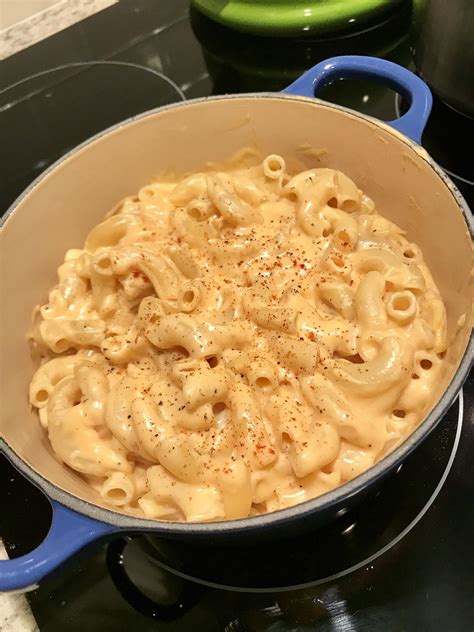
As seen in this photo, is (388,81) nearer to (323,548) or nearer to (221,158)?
(221,158)

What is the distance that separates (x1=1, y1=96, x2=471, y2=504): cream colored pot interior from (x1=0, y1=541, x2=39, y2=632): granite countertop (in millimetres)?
Answer: 194

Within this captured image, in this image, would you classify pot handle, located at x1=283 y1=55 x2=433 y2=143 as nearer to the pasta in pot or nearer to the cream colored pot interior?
the cream colored pot interior

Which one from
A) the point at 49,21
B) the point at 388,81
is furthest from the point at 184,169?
the point at 49,21

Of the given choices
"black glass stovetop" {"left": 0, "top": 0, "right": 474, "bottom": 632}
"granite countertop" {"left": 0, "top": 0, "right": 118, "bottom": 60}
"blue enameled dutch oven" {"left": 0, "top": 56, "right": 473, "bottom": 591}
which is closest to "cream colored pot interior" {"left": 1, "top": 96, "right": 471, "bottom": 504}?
"blue enameled dutch oven" {"left": 0, "top": 56, "right": 473, "bottom": 591}

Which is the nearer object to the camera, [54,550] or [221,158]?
[54,550]

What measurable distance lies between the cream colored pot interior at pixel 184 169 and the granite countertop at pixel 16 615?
0.64 feet

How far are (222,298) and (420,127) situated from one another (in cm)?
44

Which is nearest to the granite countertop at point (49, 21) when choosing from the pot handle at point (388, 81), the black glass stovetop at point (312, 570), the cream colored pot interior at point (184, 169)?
the cream colored pot interior at point (184, 169)

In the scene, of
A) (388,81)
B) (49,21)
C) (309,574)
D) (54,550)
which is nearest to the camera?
(54,550)

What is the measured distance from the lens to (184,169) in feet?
4.14

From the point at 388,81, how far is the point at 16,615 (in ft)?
3.48

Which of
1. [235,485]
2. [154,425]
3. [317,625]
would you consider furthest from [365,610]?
[154,425]

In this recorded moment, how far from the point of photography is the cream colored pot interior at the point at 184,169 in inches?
39.3

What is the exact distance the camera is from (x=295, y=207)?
1146 millimetres
